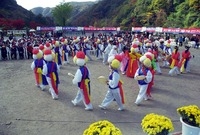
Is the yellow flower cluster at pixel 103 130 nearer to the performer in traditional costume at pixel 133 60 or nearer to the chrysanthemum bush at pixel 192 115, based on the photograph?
the chrysanthemum bush at pixel 192 115

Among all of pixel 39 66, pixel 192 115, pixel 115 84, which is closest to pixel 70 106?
pixel 115 84

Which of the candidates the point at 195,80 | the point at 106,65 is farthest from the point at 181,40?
the point at 195,80

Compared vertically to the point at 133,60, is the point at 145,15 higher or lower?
higher

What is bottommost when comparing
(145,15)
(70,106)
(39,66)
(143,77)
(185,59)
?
(70,106)

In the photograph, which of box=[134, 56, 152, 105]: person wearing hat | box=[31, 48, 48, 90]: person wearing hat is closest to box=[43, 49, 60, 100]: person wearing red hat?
box=[31, 48, 48, 90]: person wearing hat

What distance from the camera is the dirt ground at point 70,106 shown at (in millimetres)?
7715

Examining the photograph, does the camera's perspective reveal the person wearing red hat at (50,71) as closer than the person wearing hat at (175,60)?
Yes

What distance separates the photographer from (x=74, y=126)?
775cm

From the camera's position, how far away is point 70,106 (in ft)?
30.8

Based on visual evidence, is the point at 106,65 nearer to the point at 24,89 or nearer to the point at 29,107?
the point at 24,89

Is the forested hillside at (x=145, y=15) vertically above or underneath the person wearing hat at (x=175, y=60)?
above

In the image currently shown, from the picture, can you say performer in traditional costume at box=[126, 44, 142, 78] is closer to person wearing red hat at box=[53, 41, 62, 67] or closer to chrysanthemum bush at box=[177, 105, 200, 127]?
person wearing red hat at box=[53, 41, 62, 67]

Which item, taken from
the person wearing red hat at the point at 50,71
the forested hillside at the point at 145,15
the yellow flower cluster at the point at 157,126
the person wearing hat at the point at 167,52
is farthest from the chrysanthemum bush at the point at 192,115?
the forested hillside at the point at 145,15

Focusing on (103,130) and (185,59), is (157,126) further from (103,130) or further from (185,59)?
(185,59)
